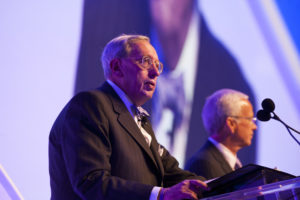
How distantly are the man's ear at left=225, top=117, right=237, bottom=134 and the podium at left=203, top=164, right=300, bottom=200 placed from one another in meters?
1.73

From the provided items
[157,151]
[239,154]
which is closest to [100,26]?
[157,151]

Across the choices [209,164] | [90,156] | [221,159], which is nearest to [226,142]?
[221,159]

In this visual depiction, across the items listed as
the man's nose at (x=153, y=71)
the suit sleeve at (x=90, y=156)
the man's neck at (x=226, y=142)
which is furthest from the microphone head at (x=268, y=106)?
the man's neck at (x=226, y=142)

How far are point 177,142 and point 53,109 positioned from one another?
1328mm

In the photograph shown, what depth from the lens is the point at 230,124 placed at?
3.64 meters

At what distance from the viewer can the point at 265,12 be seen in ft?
15.4

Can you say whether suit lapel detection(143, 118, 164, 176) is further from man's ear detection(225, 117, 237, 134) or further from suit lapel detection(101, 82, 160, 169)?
man's ear detection(225, 117, 237, 134)

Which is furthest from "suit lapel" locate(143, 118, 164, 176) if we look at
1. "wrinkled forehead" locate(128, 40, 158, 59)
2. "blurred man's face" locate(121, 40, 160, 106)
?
"wrinkled forehead" locate(128, 40, 158, 59)

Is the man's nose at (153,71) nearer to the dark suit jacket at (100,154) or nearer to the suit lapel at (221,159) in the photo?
the dark suit jacket at (100,154)

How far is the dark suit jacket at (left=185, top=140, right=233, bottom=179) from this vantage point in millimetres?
3205

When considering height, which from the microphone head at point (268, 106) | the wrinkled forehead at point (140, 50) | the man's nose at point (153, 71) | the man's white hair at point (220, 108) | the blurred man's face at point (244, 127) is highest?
the wrinkled forehead at point (140, 50)

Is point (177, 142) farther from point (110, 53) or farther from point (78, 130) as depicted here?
point (78, 130)

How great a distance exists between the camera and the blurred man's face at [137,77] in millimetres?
2395

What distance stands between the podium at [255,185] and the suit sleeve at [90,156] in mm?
286
